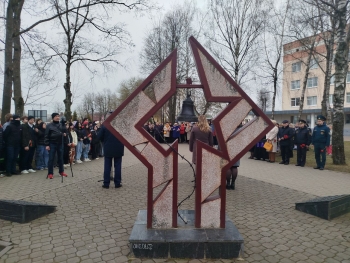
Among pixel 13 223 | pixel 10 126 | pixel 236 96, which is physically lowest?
pixel 13 223

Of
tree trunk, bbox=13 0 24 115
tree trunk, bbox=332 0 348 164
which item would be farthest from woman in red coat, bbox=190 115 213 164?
tree trunk, bbox=13 0 24 115

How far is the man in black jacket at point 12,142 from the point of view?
8.34 metres

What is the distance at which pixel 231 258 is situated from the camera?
3627 mm

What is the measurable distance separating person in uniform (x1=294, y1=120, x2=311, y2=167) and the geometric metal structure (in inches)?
300

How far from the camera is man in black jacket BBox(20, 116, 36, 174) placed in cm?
871

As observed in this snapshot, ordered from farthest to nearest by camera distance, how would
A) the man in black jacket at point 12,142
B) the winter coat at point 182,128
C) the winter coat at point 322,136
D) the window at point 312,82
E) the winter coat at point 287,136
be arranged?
the window at point 312,82 → the winter coat at point 182,128 → the winter coat at point 287,136 → the winter coat at point 322,136 → the man in black jacket at point 12,142

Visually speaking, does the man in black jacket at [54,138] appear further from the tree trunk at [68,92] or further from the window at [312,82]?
the window at [312,82]

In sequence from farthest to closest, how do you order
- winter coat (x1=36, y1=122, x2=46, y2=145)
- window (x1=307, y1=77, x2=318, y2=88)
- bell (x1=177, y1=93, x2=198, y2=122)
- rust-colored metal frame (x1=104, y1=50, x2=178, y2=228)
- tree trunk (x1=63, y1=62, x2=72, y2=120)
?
window (x1=307, y1=77, x2=318, y2=88) < tree trunk (x1=63, y1=62, x2=72, y2=120) < winter coat (x1=36, y1=122, x2=46, y2=145) < bell (x1=177, y1=93, x2=198, y2=122) < rust-colored metal frame (x1=104, y1=50, x2=178, y2=228)

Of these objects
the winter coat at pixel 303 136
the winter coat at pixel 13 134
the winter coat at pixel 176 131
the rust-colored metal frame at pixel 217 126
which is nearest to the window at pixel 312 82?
the winter coat at pixel 176 131

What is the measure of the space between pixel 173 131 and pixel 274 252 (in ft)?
55.7

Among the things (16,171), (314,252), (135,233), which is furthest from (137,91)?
(16,171)

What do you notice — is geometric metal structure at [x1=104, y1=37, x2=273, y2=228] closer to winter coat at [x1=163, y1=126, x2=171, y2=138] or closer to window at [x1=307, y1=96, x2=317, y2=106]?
winter coat at [x1=163, y1=126, x2=171, y2=138]

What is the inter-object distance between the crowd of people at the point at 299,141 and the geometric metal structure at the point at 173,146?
240 inches

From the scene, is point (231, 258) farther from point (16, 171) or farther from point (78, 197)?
point (16, 171)
